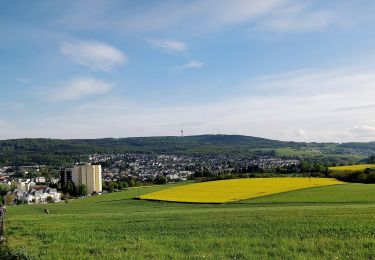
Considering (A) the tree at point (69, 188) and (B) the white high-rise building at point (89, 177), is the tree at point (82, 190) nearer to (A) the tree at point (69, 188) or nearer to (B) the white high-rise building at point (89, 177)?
(A) the tree at point (69, 188)

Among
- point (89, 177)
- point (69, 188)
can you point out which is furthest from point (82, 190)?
point (89, 177)

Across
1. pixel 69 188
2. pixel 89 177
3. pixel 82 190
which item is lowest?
pixel 82 190

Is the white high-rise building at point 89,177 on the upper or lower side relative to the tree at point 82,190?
upper

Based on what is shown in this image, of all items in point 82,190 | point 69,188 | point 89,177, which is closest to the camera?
point 82,190

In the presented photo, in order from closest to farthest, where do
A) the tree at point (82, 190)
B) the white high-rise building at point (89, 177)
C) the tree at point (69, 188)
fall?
the tree at point (82, 190) < the tree at point (69, 188) < the white high-rise building at point (89, 177)

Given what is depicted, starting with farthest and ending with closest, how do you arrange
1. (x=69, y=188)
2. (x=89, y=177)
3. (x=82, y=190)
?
(x=89, y=177), (x=69, y=188), (x=82, y=190)

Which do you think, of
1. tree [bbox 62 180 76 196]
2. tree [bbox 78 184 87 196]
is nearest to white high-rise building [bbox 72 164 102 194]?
tree [bbox 62 180 76 196]

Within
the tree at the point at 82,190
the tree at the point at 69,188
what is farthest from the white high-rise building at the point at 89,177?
the tree at the point at 82,190

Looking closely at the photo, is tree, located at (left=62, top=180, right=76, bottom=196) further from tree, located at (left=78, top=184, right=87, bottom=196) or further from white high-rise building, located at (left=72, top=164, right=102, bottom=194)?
white high-rise building, located at (left=72, top=164, right=102, bottom=194)

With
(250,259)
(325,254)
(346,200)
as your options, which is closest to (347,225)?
(325,254)

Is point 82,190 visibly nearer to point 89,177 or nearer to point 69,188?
point 69,188

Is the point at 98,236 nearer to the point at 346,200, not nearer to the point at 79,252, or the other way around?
the point at 79,252
